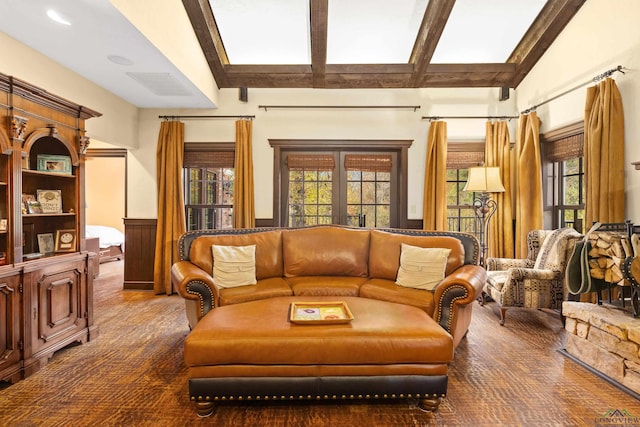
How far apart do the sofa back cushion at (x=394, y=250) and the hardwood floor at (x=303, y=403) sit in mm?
788

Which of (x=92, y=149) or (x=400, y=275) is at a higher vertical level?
(x=92, y=149)

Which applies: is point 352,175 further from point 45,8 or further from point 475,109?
point 45,8

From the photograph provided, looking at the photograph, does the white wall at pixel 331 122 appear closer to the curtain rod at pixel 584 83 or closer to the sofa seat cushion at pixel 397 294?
the curtain rod at pixel 584 83

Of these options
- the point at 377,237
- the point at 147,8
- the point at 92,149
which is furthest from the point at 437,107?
the point at 92,149

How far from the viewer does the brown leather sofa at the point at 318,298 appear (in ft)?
6.21

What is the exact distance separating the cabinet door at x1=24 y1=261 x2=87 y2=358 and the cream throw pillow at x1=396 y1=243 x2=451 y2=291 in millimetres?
2911

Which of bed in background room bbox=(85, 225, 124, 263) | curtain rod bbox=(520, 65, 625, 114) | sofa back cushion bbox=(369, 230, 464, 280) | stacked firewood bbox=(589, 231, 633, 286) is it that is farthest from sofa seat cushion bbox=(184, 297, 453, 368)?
bed in background room bbox=(85, 225, 124, 263)

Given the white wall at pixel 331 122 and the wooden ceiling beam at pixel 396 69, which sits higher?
the wooden ceiling beam at pixel 396 69

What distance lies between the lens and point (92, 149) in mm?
5441

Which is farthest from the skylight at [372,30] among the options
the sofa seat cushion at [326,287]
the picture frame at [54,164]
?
the picture frame at [54,164]

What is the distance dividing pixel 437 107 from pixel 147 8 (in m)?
3.77

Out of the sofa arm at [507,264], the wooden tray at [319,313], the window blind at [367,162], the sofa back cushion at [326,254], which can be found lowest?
the wooden tray at [319,313]

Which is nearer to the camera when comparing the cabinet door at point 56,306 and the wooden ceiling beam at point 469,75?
the cabinet door at point 56,306

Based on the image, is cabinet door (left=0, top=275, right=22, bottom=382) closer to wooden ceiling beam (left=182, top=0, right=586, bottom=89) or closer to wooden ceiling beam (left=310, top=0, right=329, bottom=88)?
wooden ceiling beam (left=182, top=0, right=586, bottom=89)
